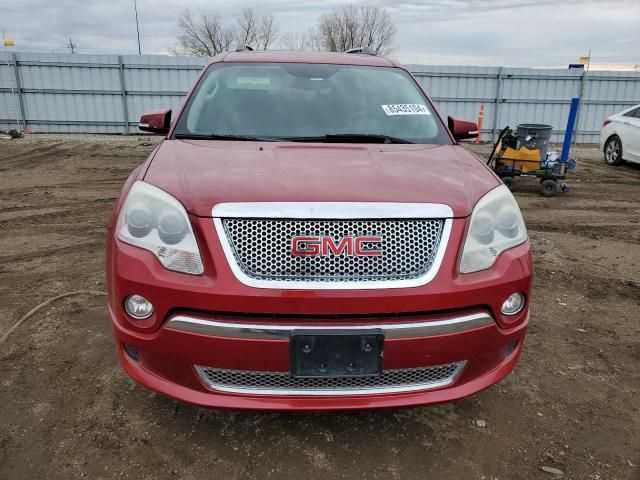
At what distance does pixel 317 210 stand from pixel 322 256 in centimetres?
17

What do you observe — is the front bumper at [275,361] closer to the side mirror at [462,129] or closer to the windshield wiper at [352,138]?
the windshield wiper at [352,138]

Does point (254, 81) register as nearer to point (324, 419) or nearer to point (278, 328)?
point (278, 328)

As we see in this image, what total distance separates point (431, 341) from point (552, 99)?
17.7m

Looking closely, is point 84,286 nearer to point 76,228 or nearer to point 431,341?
point 76,228

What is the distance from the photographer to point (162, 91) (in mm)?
16672

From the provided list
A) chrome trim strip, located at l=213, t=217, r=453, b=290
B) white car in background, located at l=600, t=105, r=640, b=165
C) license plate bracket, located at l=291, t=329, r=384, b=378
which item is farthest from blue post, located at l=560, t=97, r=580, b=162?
license plate bracket, located at l=291, t=329, r=384, b=378

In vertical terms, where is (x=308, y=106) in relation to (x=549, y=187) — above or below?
above

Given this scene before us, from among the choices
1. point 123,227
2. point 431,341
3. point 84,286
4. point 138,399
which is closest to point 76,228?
point 84,286

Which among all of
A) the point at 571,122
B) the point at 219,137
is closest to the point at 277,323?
the point at 219,137

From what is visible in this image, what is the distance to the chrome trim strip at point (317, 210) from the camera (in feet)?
6.35

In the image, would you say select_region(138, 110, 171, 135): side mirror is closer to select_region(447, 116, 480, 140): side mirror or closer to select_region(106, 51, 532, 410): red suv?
select_region(106, 51, 532, 410): red suv

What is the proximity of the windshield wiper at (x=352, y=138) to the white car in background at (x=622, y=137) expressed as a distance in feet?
33.6

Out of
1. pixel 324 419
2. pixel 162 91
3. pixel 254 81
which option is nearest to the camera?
pixel 324 419

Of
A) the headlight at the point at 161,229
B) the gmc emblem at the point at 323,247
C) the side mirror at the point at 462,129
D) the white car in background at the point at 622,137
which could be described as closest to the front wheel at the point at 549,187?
the white car in background at the point at 622,137
